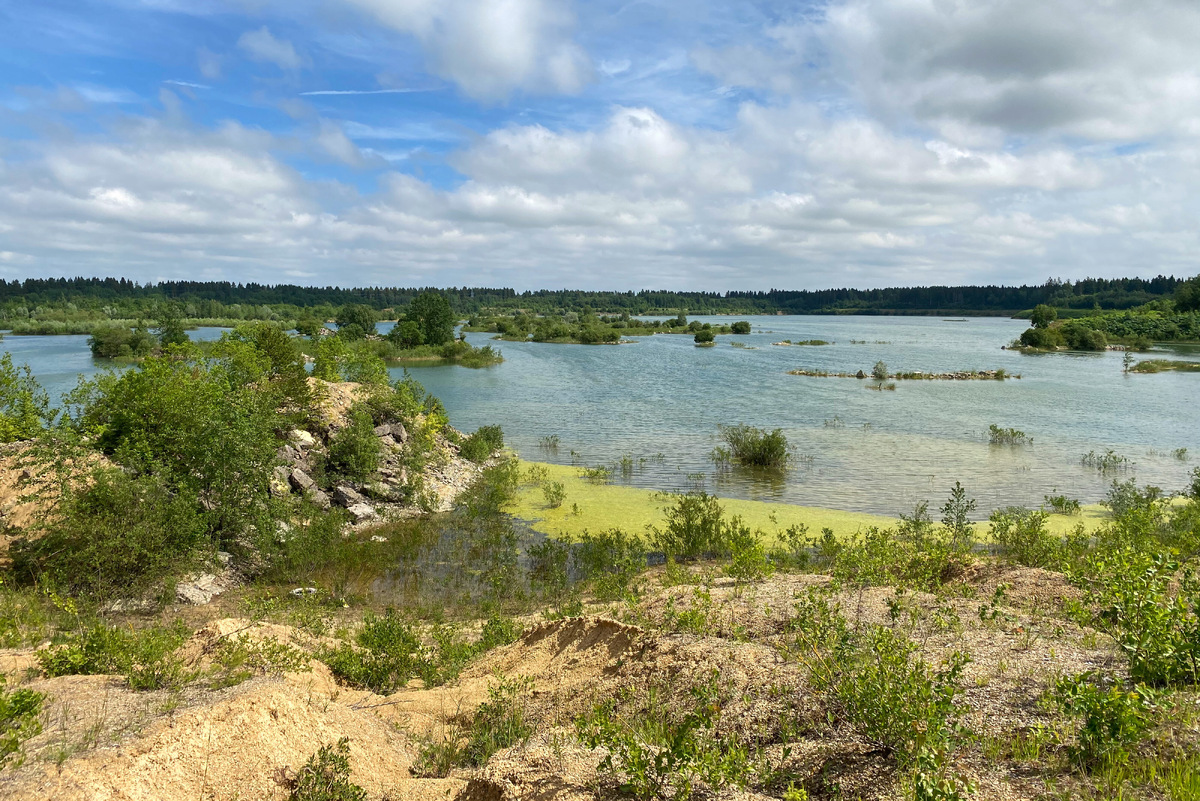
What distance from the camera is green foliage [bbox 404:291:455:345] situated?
249ft

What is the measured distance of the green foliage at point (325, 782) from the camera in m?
5.02

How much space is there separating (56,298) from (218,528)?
211 m

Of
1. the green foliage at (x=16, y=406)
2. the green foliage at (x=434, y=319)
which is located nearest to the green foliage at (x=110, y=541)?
the green foliage at (x=16, y=406)

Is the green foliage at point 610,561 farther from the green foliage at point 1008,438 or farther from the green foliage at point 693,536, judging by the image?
the green foliage at point 1008,438

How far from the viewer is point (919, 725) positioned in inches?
184

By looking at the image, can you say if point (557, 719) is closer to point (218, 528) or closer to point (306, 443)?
point (218, 528)

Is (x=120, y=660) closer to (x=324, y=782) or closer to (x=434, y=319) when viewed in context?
(x=324, y=782)

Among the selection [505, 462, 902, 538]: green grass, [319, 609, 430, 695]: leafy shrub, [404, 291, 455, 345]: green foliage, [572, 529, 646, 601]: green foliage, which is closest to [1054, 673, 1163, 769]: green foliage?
[572, 529, 646, 601]: green foliage

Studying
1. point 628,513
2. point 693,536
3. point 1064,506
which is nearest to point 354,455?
point 628,513

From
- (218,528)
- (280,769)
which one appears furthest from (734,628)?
(218,528)

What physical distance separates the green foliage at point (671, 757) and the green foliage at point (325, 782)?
1888 mm

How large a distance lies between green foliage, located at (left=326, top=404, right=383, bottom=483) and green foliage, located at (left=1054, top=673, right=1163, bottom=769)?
16.6m

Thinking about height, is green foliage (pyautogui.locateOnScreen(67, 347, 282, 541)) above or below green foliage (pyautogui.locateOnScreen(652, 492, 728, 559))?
above

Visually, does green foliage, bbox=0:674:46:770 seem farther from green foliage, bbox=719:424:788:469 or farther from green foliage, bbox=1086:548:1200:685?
green foliage, bbox=719:424:788:469
